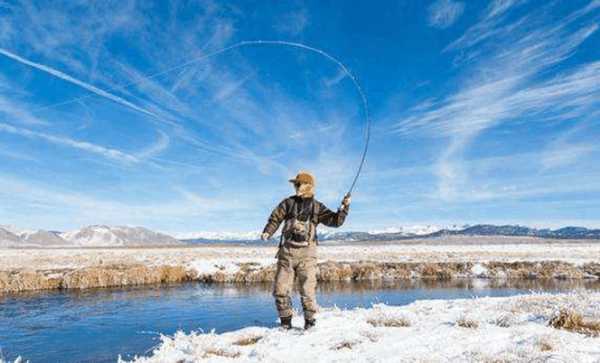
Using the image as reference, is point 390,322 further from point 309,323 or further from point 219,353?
point 219,353

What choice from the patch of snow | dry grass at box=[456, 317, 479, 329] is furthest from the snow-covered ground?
dry grass at box=[456, 317, 479, 329]

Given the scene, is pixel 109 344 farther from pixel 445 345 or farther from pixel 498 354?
pixel 498 354

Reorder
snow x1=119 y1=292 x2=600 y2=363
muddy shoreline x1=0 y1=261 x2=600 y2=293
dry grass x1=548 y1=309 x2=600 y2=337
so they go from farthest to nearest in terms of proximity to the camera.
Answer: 1. muddy shoreline x1=0 y1=261 x2=600 y2=293
2. dry grass x1=548 y1=309 x2=600 y2=337
3. snow x1=119 y1=292 x2=600 y2=363

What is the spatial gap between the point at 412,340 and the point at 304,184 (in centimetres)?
321

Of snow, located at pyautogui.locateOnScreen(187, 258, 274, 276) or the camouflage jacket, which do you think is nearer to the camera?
the camouflage jacket

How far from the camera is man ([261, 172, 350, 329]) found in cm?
868

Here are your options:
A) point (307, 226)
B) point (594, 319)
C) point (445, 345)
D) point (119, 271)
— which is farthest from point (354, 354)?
point (119, 271)

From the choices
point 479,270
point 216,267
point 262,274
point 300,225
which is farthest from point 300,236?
point 479,270

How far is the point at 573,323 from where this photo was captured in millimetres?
7711

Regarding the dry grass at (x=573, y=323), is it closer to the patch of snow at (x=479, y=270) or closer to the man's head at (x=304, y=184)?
the man's head at (x=304, y=184)

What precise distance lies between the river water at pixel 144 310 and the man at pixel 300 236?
1483 mm

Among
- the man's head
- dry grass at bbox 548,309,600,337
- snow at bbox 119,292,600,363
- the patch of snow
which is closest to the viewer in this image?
snow at bbox 119,292,600,363

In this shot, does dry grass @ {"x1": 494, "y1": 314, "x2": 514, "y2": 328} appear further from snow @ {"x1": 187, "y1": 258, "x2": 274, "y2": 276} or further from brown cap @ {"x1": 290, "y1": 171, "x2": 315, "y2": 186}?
snow @ {"x1": 187, "y1": 258, "x2": 274, "y2": 276}

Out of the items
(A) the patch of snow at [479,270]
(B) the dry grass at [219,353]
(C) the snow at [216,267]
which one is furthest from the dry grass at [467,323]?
(A) the patch of snow at [479,270]
